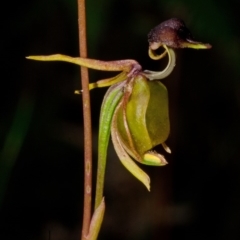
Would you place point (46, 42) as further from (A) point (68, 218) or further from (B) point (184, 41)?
(B) point (184, 41)

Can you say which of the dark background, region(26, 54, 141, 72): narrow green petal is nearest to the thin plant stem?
region(26, 54, 141, 72): narrow green petal

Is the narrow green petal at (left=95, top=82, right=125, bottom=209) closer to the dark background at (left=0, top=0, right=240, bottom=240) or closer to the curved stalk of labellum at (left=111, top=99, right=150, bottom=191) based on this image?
the curved stalk of labellum at (left=111, top=99, right=150, bottom=191)

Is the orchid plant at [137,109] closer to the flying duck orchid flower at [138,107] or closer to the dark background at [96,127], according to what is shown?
the flying duck orchid flower at [138,107]

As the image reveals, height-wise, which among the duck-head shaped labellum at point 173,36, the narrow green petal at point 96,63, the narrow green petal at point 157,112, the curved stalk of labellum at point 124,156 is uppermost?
the duck-head shaped labellum at point 173,36

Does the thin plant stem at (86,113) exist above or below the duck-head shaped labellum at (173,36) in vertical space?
below

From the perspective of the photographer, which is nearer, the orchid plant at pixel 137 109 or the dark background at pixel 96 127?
the orchid plant at pixel 137 109

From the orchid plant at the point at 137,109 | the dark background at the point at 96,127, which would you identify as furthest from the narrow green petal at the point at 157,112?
the dark background at the point at 96,127

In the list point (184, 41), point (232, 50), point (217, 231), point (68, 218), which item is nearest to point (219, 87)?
point (232, 50)
